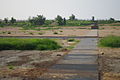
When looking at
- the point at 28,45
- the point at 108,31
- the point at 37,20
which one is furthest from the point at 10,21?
the point at 28,45

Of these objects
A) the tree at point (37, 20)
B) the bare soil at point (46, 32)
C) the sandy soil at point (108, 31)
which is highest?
the tree at point (37, 20)

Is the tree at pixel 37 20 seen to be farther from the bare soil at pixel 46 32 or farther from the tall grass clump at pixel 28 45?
the tall grass clump at pixel 28 45

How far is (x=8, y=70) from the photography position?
11148mm

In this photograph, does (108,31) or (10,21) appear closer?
(108,31)

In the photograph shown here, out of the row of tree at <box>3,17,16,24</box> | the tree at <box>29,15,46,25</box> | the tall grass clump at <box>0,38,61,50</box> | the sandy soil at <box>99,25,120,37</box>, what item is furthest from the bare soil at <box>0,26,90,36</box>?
the row of tree at <box>3,17,16,24</box>

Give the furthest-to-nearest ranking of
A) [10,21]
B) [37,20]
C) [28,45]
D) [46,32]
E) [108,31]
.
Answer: [10,21] < [37,20] < [108,31] < [46,32] < [28,45]

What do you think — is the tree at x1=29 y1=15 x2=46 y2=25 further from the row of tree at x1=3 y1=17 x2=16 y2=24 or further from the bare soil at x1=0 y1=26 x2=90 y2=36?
the bare soil at x1=0 y1=26 x2=90 y2=36

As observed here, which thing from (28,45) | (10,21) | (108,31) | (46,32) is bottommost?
(108,31)

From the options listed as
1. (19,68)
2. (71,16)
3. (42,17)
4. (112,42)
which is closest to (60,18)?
(42,17)

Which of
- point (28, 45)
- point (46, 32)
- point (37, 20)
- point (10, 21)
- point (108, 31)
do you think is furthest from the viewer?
point (10, 21)

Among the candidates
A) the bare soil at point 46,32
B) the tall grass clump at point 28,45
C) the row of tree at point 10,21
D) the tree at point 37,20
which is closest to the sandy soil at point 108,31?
the bare soil at point 46,32

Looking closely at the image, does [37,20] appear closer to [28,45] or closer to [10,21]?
[10,21]

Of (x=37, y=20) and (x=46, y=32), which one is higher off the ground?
(x=37, y=20)

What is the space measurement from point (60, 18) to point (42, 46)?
81.8 meters
